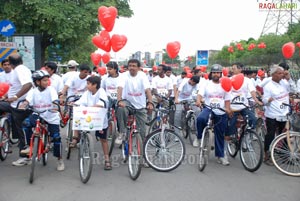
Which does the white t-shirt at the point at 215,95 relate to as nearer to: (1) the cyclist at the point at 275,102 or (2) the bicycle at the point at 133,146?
(1) the cyclist at the point at 275,102

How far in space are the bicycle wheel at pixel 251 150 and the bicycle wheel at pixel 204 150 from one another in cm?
70

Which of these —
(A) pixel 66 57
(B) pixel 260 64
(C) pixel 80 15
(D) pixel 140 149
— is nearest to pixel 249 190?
(D) pixel 140 149

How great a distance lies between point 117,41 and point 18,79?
122 inches

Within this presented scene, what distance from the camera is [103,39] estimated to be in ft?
28.6

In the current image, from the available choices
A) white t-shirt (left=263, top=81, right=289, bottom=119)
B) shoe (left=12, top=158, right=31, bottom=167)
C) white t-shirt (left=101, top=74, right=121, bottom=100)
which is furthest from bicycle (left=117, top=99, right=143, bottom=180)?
white t-shirt (left=263, top=81, right=289, bottom=119)

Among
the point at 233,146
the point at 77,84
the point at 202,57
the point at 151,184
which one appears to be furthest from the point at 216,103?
the point at 202,57

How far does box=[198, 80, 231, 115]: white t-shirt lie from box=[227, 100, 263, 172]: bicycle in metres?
0.46

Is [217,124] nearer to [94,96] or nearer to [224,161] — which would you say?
[224,161]

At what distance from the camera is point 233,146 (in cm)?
719

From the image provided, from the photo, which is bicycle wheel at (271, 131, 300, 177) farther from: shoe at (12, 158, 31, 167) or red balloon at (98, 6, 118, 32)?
red balloon at (98, 6, 118, 32)

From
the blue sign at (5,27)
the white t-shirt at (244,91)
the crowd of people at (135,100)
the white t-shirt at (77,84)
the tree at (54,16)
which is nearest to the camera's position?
the crowd of people at (135,100)

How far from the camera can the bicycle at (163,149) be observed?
5.86m

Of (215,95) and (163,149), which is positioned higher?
(215,95)

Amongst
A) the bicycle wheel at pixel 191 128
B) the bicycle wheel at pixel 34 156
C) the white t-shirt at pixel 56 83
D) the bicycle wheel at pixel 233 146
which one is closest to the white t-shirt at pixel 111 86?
the white t-shirt at pixel 56 83
